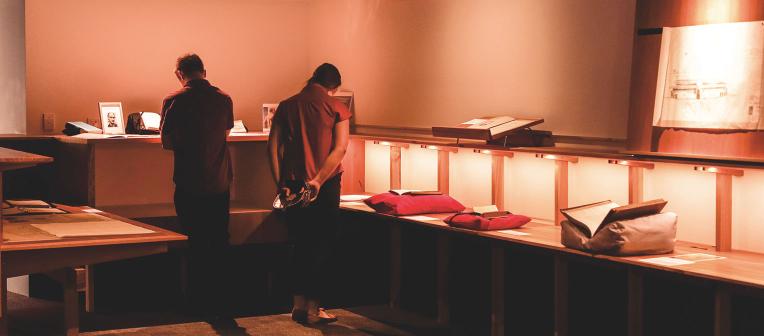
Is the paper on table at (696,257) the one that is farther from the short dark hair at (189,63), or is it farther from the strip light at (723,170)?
the short dark hair at (189,63)

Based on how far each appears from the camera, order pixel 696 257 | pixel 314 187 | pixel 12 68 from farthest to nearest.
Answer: pixel 12 68
pixel 314 187
pixel 696 257

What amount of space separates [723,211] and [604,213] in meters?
0.53

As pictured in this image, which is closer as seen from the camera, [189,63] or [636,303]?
[636,303]

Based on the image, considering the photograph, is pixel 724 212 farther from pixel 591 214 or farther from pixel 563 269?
pixel 563 269

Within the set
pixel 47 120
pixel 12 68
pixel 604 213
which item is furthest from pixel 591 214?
pixel 12 68

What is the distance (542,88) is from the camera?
17.6 feet

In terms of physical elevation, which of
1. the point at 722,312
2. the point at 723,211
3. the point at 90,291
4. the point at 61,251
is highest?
the point at 723,211

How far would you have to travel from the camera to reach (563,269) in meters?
4.61

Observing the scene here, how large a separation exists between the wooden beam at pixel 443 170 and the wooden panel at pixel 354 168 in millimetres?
983

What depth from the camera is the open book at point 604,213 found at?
414 centimetres

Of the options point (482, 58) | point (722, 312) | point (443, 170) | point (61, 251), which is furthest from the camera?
point (443, 170)

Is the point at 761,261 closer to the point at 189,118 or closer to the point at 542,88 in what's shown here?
the point at 542,88

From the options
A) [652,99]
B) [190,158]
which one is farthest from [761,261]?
[190,158]

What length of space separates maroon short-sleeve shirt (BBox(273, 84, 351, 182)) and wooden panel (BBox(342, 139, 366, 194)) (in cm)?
139
